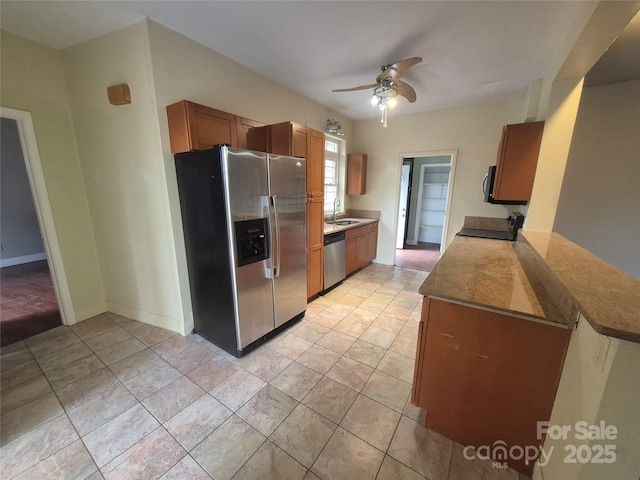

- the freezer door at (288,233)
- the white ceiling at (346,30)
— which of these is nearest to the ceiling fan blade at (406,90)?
the white ceiling at (346,30)

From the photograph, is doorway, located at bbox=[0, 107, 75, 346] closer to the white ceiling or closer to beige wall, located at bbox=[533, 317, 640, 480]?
the white ceiling

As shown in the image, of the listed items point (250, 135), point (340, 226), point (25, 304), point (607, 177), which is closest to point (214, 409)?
point (250, 135)

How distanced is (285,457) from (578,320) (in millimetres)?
1609

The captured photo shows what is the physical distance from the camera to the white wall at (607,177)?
2.82 meters

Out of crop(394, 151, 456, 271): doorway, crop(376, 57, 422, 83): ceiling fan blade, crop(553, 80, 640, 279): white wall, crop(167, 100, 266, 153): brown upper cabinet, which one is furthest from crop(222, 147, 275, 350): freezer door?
crop(394, 151, 456, 271): doorway

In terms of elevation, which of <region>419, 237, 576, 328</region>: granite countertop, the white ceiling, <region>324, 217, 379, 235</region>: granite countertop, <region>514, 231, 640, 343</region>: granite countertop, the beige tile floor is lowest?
the beige tile floor

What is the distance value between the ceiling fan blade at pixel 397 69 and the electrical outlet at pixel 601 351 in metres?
2.24

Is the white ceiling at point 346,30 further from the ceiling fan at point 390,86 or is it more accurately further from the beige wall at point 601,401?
the beige wall at point 601,401

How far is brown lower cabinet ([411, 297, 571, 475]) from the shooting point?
118 cm

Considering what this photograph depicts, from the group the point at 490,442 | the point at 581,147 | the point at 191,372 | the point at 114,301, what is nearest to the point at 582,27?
the point at 581,147

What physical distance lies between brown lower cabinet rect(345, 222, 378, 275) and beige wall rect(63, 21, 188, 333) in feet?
8.07

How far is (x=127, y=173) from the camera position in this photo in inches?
91.0

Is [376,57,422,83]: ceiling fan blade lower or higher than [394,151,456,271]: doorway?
higher

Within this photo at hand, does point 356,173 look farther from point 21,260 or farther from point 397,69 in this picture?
point 21,260
